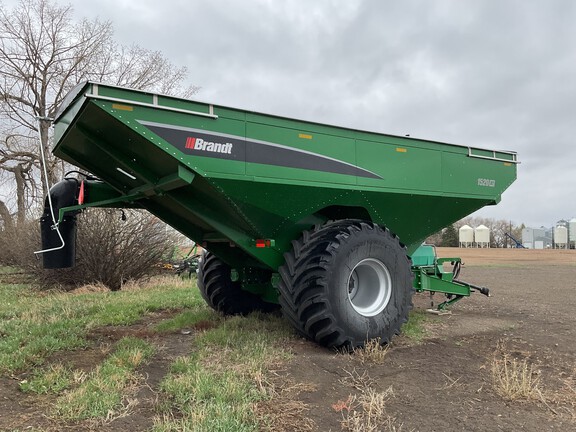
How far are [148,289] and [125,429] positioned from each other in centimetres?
799

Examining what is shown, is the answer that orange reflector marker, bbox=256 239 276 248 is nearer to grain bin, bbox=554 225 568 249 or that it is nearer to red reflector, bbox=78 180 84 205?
red reflector, bbox=78 180 84 205

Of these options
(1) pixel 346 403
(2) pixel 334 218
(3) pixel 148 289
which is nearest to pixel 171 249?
(3) pixel 148 289

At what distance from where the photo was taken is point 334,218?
5836 millimetres

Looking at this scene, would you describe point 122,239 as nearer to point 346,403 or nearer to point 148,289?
point 148,289

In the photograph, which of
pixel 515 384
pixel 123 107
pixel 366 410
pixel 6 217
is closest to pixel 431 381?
pixel 515 384

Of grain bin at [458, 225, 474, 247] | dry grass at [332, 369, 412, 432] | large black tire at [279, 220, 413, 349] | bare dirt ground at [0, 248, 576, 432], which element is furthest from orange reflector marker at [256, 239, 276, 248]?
grain bin at [458, 225, 474, 247]

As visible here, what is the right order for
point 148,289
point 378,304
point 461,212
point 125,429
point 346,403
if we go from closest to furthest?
1. point 125,429
2. point 346,403
3. point 378,304
4. point 461,212
5. point 148,289

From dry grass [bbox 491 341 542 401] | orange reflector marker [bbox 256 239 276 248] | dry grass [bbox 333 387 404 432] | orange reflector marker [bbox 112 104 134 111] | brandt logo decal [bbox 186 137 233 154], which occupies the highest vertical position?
orange reflector marker [bbox 112 104 134 111]

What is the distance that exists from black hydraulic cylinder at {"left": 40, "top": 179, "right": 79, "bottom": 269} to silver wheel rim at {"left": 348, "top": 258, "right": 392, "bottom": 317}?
3.19 metres

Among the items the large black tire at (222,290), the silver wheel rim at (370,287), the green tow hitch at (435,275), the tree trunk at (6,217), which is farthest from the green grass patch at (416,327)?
the tree trunk at (6,217)

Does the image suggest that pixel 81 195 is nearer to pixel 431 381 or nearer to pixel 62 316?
pixel 62 316

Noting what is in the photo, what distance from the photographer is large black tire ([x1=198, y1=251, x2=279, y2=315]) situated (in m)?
6.77

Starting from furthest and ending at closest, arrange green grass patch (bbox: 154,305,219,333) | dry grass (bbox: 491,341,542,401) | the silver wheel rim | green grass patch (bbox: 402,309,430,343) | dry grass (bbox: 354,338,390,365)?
green grass patch (bbox: 154,305,219,333) → green grass patch (bbox: 402,309,430,343) → the silver wheel rim → dry grass (bbox: 354,338,390,365) → dry grass (bbox: 491,341,542,401)

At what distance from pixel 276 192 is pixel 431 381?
7.47ft
